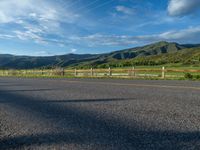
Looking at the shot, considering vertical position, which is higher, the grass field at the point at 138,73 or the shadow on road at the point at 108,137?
the grass field at the point at 138,73

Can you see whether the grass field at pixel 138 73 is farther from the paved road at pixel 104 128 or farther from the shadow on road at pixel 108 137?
the shadow on road at pixel 108 137

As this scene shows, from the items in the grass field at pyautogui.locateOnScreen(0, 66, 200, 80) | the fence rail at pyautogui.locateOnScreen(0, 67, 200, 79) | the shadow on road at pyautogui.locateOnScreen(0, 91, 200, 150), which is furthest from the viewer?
the fence rail at pyautogui.locateOnScreen(0, 67, 200, 79)

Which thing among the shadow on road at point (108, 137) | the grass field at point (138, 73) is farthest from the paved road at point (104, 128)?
the grass field at point (138, 73)

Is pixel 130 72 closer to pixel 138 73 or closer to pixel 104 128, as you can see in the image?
pixel 138 73

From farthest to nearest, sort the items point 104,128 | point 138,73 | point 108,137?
1. point 138,73
2. point 104,128
3. point 108,137

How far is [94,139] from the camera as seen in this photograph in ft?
10.5

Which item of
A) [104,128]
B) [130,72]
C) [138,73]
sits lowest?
[104,128]

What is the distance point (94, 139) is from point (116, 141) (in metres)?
0.34

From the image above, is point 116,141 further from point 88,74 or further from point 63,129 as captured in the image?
point 88,74

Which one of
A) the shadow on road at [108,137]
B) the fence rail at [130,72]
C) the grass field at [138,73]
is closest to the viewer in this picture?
the shadow on road at [108,137]

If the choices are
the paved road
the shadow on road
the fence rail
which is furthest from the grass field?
the shadow on road

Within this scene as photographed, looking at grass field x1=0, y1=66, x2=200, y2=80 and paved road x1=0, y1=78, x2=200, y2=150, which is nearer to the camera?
paved road x1=0, y1=78, x2=200, y2=150

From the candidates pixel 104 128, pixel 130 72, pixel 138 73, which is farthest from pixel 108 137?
pixel 138 73

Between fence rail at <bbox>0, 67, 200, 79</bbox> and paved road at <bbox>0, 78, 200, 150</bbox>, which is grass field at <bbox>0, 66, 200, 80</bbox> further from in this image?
paved road at <bbox>0, 78, 200, 150</bbox>
